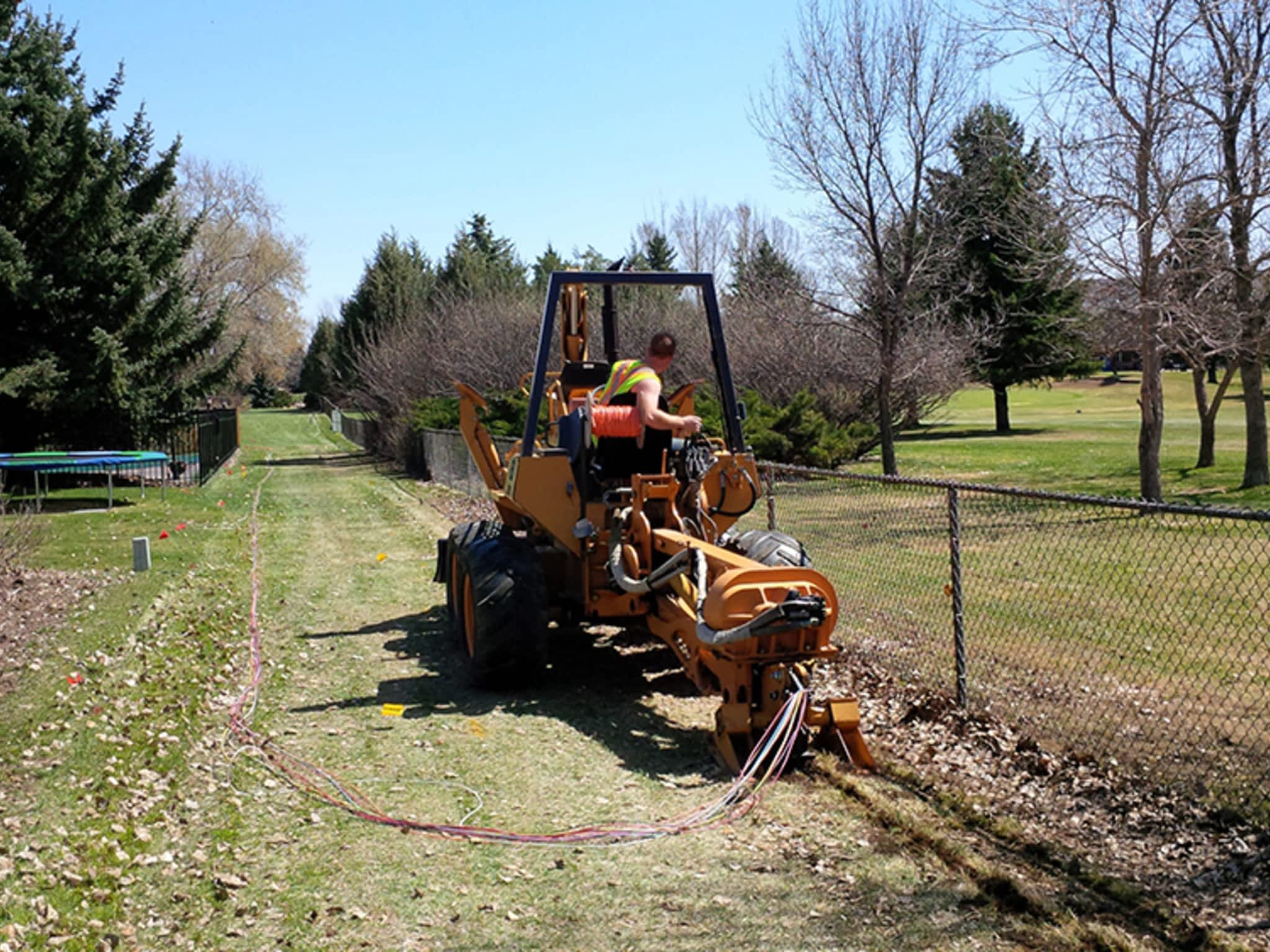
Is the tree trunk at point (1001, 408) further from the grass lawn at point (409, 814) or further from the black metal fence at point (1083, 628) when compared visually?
the grass lawn at point (409, 814)

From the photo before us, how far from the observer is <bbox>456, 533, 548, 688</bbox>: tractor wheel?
23.5 ft

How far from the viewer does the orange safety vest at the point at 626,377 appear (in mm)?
7121

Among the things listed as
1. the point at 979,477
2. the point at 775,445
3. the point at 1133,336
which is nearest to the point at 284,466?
the point at 775,445

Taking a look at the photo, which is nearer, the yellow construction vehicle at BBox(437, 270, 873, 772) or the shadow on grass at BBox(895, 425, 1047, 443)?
the yellow construction vehicle at BBox(437, 270, 873, 772)

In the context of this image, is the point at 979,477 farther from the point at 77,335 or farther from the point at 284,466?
the point at 284,466

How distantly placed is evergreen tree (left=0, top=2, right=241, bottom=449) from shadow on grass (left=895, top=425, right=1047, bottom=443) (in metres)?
23.6

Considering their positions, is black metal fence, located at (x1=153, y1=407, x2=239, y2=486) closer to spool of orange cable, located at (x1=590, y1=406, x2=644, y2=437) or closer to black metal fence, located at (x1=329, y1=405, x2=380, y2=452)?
black metal fence, located at (x1=329, y1=405, x2=380, y2=452)

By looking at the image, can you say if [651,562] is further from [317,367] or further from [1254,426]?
[317,367]

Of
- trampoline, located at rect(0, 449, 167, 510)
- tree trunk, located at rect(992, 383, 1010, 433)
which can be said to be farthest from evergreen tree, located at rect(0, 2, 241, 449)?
tree trunk, located at rect(992, 383, 1010, 433)

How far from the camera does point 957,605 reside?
22.3 feet

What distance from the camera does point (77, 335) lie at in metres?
19.8

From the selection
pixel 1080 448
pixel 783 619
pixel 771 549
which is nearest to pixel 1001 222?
pixel 771 549

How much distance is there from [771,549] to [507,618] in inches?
69.5

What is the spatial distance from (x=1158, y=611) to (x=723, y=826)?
5.47 meters
